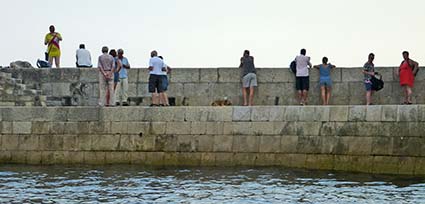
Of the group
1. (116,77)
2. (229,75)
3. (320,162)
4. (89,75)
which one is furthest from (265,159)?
(89,75)

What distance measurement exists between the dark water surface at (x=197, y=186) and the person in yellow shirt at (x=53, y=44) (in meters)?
5.28

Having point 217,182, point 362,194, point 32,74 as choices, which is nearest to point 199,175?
point 217,182

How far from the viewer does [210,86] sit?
19703 millimetres

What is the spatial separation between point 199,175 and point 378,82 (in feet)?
17.2

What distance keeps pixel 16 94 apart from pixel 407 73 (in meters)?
9.02

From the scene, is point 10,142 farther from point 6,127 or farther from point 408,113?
point 408,113

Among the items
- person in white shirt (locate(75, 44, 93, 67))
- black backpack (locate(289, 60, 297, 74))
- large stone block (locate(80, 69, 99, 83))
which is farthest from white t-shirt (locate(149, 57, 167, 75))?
person in white shirt (locate(75, 44, 93, 67))

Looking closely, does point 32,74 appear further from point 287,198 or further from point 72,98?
point 287,198

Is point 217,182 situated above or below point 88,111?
below

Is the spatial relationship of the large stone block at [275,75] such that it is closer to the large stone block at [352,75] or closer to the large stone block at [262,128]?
the large stone block at [352,75]

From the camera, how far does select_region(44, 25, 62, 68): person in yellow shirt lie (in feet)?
69.3

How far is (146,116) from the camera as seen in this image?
1686 cm

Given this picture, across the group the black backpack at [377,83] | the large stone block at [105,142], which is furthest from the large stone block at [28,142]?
the black backpack at [377,83]

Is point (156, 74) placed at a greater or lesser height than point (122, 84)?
greater
